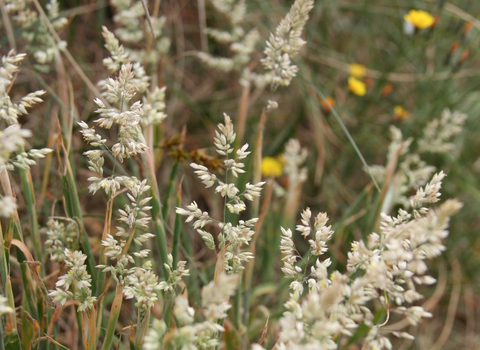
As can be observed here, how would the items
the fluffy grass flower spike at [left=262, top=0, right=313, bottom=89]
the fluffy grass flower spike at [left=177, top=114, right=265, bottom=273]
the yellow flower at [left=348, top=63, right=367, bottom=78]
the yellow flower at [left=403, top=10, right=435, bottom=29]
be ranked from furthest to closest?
the yellow flower at [left=348, top=63, right=367, bottom=78], the yellow flower at [left=403, top=10, right=435, bottom=29], the fluffy grass flower spike at [left=262, top=0, right=313, bottom=89], the fluffy grass flower spike at [left=177, top=114, right=265, bottom=273]

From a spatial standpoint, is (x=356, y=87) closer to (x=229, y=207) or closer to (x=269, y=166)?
(x=269, y=166)

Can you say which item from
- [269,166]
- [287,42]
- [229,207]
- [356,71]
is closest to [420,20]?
[356,71]

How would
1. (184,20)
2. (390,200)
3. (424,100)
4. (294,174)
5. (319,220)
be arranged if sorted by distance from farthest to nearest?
(184,20) → (424,100) → (294,174) → (390,200) → (319,220)

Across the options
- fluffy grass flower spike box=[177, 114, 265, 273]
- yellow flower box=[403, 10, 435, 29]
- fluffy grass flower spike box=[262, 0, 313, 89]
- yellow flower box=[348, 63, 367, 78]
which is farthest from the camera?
yellow flower box=[348, 63, 367, 78]

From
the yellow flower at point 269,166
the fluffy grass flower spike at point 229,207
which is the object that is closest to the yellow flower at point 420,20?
the yellow flower at point 269,166

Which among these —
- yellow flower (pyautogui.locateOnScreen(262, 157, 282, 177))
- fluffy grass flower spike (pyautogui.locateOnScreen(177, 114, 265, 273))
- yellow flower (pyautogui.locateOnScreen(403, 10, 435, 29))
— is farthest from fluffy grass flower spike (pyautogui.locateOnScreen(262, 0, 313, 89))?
yellow flower (pyautogui.locateOnScreen(403, 10, 435, 29))

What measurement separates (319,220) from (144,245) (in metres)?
0.68

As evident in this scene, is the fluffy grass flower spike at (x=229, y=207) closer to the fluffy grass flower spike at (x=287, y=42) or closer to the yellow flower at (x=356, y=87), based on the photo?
the fluffy grass flower spike at (x=287, y=42)

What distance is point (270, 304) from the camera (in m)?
1.38

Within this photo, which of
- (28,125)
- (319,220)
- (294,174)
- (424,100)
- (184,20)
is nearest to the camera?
(319,220)

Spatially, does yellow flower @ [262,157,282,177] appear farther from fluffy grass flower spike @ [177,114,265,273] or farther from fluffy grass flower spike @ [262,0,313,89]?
fluffy grass flower spike @ [177,114,265,273]

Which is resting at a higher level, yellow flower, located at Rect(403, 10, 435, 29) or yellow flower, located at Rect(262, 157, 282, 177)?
yellow flower, located at Rect(403, 10, 435, 29)

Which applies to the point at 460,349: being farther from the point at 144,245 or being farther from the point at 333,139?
the point at 144,245

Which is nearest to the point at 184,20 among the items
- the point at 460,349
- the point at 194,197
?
the point at 194,197
